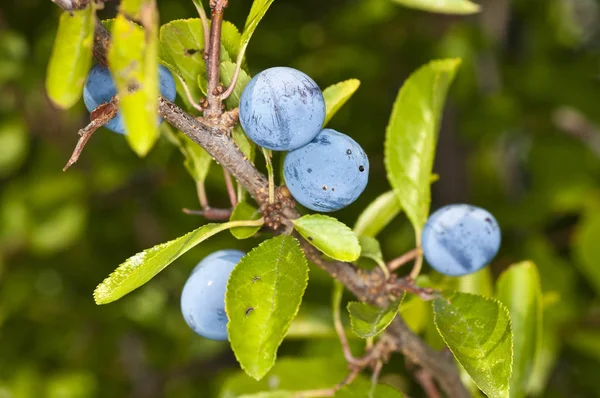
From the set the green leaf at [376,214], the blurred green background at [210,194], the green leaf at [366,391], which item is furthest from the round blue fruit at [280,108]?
the blurred green background at [210,194]

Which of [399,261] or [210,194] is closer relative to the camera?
[399,261]

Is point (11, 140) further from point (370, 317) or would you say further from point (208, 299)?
point (370, 317)

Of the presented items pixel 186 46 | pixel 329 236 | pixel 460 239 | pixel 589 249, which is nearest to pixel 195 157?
pixel 186 46

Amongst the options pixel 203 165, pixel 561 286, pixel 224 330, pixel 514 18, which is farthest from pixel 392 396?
pixel 514 18

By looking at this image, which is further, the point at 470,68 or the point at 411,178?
the point at 470,68

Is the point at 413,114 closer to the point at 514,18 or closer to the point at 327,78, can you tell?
the point at 327,78

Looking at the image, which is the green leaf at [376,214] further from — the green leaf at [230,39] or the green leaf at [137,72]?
the green leaf at [137,72]
